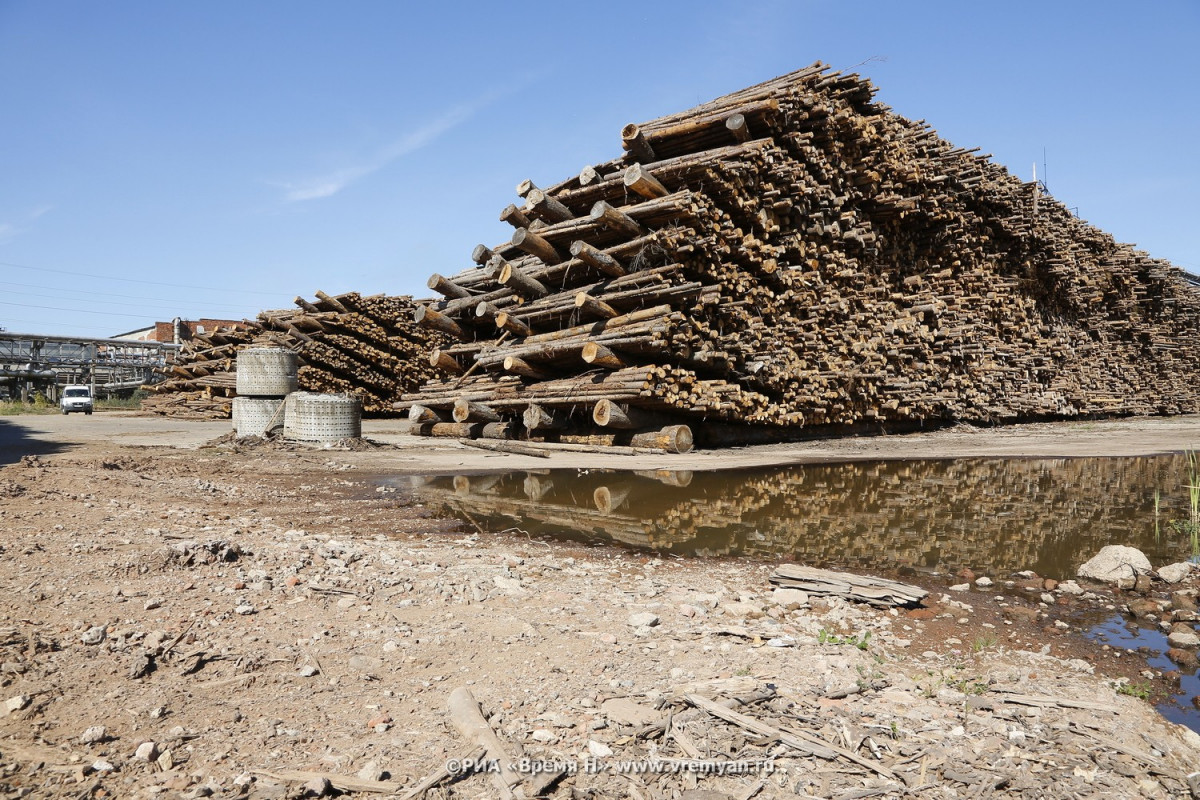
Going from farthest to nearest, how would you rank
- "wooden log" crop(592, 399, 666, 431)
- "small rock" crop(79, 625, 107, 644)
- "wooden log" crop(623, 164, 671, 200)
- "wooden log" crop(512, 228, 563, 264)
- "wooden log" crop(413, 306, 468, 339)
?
1. "wooden log" crop(413, 306, 468, 339)
2. "wooden log" crop(512, 228, 563, 264)
3. "wooden log" crop(623, 164, 671, 200)
4. "wooden log" crop(592, 399, 666, 431)
5. "small rock" crop(79, 625, 107, 644)

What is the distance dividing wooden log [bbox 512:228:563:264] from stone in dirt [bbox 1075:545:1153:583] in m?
11.5

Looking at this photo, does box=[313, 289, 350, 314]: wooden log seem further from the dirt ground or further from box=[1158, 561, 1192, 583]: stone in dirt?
box=[1158, 561, 1192, 583]: stone in dirt

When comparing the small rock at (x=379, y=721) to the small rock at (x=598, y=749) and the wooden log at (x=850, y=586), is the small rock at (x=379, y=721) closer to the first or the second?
the small rock at (x=598, y=749)

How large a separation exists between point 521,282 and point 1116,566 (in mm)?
12002

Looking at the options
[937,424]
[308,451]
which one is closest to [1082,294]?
[937,424]

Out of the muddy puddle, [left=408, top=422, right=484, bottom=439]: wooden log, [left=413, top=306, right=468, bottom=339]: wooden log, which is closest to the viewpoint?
the muddy puddle

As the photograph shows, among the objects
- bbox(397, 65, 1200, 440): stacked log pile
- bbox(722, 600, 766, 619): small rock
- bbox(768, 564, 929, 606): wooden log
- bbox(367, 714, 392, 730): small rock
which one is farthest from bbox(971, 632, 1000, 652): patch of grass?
bbox(397, 65, 1200, 440): stacked log pile

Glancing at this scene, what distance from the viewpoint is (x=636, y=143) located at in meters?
14.0

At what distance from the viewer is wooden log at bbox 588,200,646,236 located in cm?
1291

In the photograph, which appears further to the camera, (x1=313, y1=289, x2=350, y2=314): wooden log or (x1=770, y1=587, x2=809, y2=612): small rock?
(x1=313, y1=289, x2=350, y2=314): wooden log

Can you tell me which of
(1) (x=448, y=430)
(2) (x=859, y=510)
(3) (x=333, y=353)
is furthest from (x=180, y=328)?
(2) (x=859, y=510)

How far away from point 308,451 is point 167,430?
8.23 m

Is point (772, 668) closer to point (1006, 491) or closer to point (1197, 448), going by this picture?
point (1006, 491)

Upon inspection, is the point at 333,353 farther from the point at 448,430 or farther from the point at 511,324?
the point at 511,324
